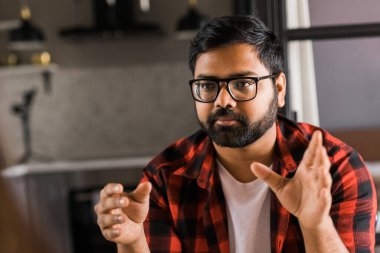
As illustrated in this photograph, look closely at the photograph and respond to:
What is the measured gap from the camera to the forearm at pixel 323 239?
1181 mm

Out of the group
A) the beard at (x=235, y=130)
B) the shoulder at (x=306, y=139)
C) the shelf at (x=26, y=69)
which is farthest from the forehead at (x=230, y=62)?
the shelf at (x=26, y=69)

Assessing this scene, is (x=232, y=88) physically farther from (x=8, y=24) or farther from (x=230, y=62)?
(x=8, y=24)

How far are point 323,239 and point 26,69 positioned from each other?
3947mm

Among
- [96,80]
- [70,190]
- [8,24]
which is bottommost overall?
[70,190]

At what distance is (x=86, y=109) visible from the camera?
191 inches

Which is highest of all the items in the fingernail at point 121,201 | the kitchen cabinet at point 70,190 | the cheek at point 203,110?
the cheek at point 203,110

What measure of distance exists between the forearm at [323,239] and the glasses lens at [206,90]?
44 cm

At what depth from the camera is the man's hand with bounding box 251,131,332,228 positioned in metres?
1.07

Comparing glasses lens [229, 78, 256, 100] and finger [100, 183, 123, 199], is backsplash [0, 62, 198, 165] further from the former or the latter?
finger [100, 183, 123, 199]

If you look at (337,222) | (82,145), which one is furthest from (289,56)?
(82,145)

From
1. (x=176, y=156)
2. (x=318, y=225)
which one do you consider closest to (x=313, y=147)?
(x=318, y=225)

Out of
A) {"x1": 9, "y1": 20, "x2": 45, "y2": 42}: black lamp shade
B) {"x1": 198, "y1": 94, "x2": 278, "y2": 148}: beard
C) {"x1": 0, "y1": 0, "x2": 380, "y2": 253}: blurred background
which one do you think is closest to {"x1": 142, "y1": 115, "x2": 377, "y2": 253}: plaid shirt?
{"x1": 198, "y1": 94, "x2": 278, "y2": 148}: beard

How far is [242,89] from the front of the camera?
142cm

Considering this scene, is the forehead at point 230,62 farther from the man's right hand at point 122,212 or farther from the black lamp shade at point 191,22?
the black lamp shade at point 191,22
